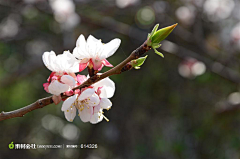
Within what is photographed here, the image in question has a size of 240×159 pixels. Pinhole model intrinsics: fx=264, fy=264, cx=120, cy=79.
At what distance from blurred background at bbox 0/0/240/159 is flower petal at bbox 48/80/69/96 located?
2186 mm

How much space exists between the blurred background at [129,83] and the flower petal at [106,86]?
2092 mm

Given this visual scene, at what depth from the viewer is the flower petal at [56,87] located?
620 millimetres

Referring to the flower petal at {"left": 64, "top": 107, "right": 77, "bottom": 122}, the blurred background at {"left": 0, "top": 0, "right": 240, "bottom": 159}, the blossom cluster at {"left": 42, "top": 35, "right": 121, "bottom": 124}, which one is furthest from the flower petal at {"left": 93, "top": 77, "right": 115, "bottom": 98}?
the blurred background at {"left": 0, "top": 0, "right": 240, "bottom": 159}

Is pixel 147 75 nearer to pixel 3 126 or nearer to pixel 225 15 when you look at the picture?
pixel 225 15

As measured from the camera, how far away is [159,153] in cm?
287

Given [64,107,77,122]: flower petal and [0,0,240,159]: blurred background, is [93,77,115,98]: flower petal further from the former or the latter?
[0,0,240,159]: blurred background

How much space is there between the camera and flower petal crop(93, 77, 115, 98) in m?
0.70

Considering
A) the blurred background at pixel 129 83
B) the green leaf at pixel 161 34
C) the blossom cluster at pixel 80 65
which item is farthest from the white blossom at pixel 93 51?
the blurred background at pixel 129 83

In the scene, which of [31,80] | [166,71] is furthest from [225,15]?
[31,80]

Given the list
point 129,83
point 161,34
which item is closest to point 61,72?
point 161,34

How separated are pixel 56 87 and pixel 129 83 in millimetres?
2644

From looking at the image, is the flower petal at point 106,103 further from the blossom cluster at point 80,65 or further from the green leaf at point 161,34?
the green leaf at point 161,34

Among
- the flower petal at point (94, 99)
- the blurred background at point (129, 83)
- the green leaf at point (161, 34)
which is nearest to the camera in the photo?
the green leaf at point (161, 34)

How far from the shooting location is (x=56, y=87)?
2.04ft
